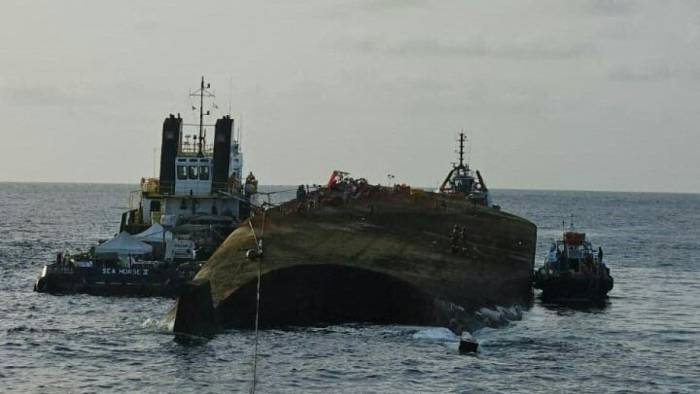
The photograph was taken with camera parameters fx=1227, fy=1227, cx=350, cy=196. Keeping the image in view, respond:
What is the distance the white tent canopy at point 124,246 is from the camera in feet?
244

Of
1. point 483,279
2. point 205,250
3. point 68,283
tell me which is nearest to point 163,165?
point 205,250

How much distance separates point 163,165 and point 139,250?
1862 cm

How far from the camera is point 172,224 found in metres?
87.9

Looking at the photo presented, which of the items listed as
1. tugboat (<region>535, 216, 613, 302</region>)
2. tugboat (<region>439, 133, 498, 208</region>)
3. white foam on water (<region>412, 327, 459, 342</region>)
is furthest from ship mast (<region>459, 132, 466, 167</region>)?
white foam on water (<region>412, 327, 459, 342</region>)

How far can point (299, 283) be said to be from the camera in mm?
59812

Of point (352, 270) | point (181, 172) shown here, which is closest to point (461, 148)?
point (181, 172)

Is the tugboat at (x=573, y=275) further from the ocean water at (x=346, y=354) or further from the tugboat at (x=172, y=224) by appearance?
the tugboat at (x=172, y=224)

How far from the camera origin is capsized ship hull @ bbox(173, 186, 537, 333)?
58.9m

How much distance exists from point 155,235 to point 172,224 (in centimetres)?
752

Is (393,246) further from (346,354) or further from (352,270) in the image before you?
(346,354)

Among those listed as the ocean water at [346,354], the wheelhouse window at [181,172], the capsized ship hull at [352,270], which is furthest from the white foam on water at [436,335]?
the wheelhouse window at [181,172]

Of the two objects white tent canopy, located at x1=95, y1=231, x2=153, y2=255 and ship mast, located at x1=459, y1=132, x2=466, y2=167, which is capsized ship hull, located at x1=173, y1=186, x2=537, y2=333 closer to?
white tent canopy, located at x1=95, y1=231, x2=153, y2=255

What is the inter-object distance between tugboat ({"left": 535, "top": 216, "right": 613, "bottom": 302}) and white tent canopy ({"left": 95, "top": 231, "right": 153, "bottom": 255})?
2496 centimetres

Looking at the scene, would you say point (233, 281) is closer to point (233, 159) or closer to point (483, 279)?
point (483, 279)
